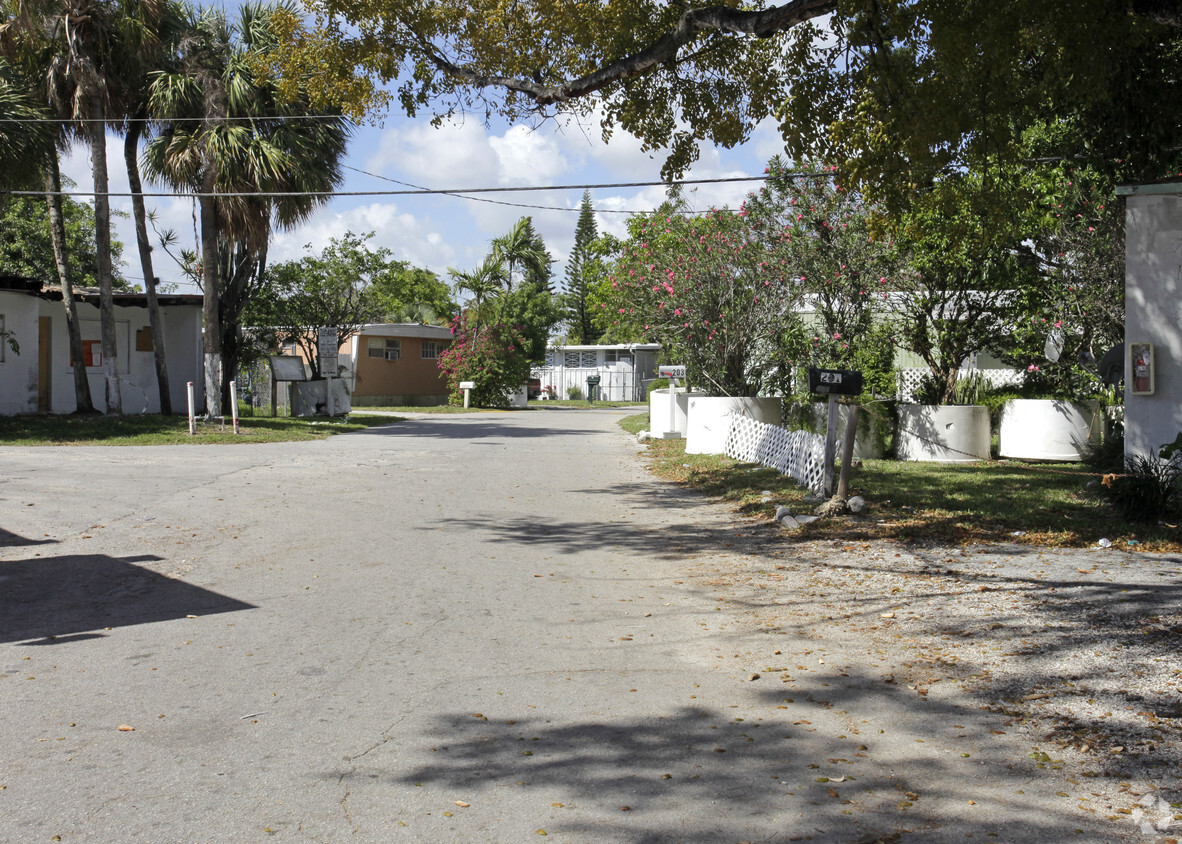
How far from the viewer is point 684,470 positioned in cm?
1551

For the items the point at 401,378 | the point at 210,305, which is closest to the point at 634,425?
the point at 210,305

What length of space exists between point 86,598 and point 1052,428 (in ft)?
45.2

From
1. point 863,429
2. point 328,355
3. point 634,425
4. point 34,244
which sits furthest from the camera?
point 34,244

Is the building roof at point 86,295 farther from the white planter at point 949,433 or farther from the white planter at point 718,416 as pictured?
the white planter at point 949,433

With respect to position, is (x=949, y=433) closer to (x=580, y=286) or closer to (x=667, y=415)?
(x=667, y=415)

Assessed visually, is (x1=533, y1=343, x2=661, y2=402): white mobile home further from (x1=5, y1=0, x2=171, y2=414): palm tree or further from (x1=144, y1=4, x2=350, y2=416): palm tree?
(x1=5, y1=0, x2=171, y2=414): palm tree

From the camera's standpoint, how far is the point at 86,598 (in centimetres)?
695

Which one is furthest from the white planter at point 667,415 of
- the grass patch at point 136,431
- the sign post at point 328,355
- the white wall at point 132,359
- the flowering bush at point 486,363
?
the flowering bush at point 486,363

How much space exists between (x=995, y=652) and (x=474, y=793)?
134 inches

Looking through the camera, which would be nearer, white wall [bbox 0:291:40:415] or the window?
white wall [bbox 0:291:40:415]

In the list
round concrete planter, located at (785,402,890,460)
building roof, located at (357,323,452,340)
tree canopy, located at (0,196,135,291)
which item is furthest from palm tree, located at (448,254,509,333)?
round concrete planter, located at (785,402,890,460)

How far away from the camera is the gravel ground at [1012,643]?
13.5 ft

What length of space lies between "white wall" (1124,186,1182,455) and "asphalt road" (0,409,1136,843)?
15.7ft

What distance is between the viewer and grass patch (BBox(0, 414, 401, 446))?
1883cm
